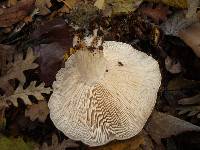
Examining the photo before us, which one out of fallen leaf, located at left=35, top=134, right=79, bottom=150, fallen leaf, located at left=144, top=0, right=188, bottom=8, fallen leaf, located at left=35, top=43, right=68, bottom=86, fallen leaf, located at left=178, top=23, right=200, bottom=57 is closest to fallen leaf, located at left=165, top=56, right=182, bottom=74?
fallen leaf, located at left=178, top=23, right=200, bottom=57

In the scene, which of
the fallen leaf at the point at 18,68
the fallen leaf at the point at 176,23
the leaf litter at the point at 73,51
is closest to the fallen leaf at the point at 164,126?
the leaf litter at the point at 73,51

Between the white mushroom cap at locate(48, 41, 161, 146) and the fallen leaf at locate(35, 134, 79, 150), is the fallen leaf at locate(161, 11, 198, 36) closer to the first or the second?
the white mushroom cap at locate(48, 41, 161, 146)

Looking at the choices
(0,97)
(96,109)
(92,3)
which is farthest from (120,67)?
(0,97)

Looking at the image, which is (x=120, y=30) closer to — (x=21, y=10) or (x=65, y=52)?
(x=65, y=52)

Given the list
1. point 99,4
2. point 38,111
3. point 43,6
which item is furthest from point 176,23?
point 38,111

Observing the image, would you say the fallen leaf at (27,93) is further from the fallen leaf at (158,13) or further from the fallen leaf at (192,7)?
the fallen leaf at (192,7)

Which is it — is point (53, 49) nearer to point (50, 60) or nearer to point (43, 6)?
point (50, 60)
